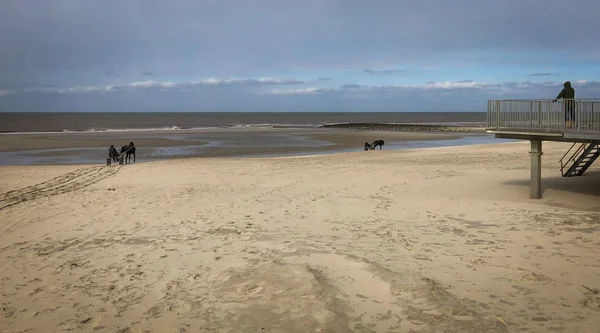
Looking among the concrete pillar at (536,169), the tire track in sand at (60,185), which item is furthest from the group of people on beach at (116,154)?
the concrete pillar at (536,169)

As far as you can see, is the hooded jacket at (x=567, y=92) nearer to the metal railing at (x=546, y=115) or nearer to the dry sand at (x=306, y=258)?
the metal railing at (x=546, y=115)

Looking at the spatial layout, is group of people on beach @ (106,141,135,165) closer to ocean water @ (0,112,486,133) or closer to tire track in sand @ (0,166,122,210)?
tire track in sand @ (0,166,122,210)

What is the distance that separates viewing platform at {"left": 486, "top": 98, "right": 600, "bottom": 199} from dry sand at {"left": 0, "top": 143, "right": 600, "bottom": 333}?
1.43 m

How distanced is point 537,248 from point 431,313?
3.38m

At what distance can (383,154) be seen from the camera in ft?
87.7

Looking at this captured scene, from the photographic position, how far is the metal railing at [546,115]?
10828mm

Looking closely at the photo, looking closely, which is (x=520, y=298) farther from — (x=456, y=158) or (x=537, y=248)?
(x=456, y=158)

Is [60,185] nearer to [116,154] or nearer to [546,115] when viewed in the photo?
[116,154]

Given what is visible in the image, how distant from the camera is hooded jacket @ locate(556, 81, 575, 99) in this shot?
1209 centimetres

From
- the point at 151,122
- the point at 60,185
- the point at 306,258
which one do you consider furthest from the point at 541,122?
the point at 151,122

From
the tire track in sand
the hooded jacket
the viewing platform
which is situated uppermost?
the hooded jacket

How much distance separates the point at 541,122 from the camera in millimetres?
11977

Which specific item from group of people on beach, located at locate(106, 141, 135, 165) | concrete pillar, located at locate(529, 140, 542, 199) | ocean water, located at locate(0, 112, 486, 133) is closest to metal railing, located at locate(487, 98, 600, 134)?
concrete pillar, located at locate(529, 140, 542, 199)

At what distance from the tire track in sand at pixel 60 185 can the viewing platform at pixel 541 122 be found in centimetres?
1276
